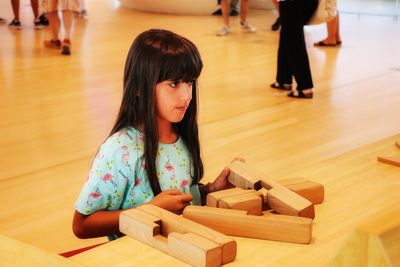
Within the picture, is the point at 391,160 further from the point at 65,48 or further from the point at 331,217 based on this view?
the point at 65,48

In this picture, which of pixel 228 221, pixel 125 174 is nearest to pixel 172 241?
pixel 228 221

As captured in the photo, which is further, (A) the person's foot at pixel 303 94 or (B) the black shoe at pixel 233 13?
(B) the black shoe at pixel 233 13

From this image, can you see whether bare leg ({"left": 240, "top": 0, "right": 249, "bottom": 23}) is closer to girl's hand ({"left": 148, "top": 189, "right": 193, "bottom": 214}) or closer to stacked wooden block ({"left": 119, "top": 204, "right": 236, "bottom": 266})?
girl's hand ({"left": 148, "top": 189, "right": 193, "bottom": 214})

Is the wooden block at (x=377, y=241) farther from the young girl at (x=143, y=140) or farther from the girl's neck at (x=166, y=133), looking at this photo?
the girl's neck at (x=166, y=133)

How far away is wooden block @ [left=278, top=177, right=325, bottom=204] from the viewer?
1.63 metres

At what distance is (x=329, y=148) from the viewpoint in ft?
13.8

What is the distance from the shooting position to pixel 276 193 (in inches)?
60.7

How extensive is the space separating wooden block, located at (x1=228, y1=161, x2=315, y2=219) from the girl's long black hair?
0.81 feet

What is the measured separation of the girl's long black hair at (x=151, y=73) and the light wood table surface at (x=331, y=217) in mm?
411

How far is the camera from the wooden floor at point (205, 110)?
3.43 meters

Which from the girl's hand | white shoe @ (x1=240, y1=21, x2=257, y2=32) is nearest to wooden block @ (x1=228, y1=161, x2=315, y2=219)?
the girl's hand

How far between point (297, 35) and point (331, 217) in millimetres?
3898

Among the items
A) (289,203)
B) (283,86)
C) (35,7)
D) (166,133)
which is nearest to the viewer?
(289,203)

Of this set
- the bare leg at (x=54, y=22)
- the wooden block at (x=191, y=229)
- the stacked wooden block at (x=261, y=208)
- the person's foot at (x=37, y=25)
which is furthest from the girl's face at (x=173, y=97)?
the person's foot at (x=37, y=25)
